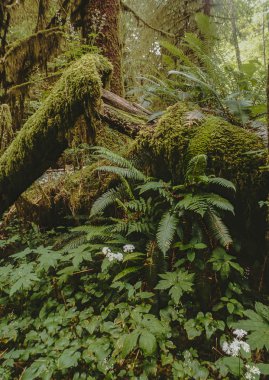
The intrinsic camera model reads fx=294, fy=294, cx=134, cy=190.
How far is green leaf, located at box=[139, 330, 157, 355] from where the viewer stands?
190 cm

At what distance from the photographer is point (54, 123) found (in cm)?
304

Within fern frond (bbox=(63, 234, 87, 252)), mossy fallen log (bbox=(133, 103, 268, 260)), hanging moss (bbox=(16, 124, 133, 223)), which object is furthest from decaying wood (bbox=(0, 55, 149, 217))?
fern frond (bbox=(63, 234, 87, 252))

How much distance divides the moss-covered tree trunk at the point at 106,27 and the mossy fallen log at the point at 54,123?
75.2 inches

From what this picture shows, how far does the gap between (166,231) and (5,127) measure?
294 cm

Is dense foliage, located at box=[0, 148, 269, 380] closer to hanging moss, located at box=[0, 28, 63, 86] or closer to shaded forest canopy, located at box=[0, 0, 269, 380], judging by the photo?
shaded forest canopy, located at box=[0, 0, 269, 380]

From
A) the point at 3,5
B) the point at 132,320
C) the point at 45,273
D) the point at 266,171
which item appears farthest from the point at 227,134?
the point at 3,5

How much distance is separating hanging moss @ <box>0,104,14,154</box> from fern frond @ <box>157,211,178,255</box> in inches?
106

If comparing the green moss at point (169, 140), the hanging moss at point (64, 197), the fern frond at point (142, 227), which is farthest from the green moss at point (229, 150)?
the hanging moss at point (64, 197)

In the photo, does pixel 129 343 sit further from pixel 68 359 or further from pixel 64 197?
pixel 64 197

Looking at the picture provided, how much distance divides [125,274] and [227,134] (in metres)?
1.66

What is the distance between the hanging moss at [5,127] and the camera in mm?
4117

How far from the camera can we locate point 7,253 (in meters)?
4.06

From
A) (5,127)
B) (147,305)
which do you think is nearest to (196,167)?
(147,305)

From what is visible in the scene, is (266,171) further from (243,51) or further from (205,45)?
(243,51)
